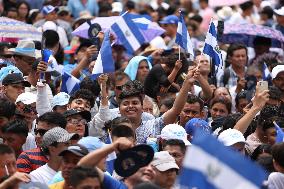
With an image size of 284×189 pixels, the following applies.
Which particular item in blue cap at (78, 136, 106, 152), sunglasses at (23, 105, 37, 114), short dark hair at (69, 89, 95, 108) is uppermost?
blue cap at (78, 136, 106, 152)

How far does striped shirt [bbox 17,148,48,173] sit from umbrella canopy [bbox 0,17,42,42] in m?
5.27

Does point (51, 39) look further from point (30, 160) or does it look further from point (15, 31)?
point (30, 160)

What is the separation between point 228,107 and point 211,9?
12.2 meters

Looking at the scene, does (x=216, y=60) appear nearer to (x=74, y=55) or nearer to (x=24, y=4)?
(x=74, y=55)

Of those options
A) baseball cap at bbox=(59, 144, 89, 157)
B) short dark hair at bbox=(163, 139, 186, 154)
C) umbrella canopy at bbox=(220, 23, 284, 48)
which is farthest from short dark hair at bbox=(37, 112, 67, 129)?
umbrella canopy at bbox=(220, 23, 284, 48)

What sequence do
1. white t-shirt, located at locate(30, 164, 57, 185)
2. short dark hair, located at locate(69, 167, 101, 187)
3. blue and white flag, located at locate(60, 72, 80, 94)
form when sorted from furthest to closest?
1. blue and white flag, located at locate(60, 72, 80, 94)
2. white t-shirt, located at locate(30, 164, 57, 185)
3. short dark hair, located at locate(69, 167, 101, 187)

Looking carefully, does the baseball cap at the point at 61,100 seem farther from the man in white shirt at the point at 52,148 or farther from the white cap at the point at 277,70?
the white cap at the point at 277,70

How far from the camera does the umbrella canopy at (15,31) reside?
17.0 metres

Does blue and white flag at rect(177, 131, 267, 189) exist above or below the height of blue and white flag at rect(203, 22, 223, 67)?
above

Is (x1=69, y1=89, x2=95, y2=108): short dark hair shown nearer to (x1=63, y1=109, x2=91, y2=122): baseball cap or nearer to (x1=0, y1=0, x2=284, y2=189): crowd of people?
(x1=0, y1=0, x2=284, y2=189): crowd of people

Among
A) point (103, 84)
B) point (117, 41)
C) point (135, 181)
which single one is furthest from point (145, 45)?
point (135, 181)

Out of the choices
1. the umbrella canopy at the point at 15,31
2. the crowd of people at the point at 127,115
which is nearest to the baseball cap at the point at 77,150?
the crowd of people at the point at 127,115

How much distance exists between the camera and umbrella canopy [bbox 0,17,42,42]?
17009 mm

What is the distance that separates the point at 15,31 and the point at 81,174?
25.9ft
